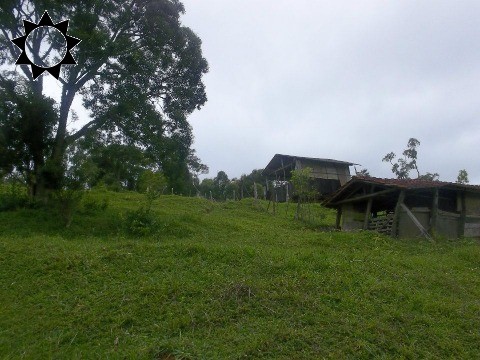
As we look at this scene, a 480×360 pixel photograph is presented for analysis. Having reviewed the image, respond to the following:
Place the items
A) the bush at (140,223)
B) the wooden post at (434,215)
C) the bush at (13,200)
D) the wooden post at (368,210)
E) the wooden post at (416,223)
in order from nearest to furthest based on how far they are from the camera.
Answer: the bush at (140,223)
the wooden post at (416,223)
the wooden post at (434,215)
the bush at (13,200)
the wooden post at (368,210)

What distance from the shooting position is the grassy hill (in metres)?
5.43

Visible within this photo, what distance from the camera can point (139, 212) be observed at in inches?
487

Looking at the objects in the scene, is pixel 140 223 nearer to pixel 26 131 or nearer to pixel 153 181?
pixel 26 131

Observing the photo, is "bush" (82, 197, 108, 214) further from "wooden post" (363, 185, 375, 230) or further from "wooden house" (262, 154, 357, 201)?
"wooden house" (262, 154, 357, 201)

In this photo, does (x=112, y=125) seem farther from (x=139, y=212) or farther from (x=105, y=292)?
(x=105, y=292)

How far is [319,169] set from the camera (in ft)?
92.8

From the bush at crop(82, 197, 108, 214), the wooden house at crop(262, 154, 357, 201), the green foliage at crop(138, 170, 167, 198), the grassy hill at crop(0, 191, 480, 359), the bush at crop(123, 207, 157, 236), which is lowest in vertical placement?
the grassy hill at crop(0, 191, 480, 359)

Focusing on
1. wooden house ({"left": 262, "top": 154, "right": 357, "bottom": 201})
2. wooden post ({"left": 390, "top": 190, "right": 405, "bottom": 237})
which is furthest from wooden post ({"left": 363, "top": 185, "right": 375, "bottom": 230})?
wooden house ({"left": 262, "top": 154, "right": 357, "bottom": 201})

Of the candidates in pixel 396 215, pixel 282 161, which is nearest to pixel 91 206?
pixel 396 215

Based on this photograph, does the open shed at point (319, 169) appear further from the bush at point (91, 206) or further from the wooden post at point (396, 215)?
the bush at point (91, 206)

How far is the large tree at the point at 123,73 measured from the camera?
12617 millimetres

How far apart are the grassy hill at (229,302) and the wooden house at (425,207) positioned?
2.88 m

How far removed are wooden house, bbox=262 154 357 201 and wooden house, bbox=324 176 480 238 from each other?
39.2ft

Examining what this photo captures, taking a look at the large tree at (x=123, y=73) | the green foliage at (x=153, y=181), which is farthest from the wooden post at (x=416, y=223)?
the green foliage at (x=153, y=181)
